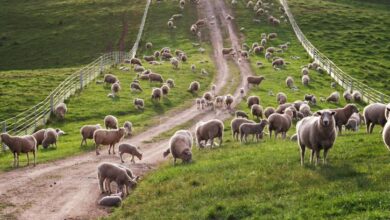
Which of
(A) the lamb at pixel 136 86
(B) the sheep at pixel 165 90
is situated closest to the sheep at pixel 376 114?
(B) the sheep at pixel 165 90

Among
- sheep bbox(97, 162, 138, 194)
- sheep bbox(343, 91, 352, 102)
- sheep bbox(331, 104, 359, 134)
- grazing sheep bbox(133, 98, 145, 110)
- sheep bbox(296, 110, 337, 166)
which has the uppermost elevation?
sheep bbox(296, 110, 337, 166)

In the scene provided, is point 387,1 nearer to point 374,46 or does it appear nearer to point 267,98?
point 374,46

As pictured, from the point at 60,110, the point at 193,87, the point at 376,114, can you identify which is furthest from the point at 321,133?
the point at 193,87

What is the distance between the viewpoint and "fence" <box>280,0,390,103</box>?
47188 millimetres

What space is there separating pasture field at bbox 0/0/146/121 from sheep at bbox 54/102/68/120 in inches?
447

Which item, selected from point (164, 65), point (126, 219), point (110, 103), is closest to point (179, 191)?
point (126, 219)

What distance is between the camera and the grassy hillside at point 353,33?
204 ft

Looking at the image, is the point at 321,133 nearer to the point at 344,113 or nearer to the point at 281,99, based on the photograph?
the point at 344,113

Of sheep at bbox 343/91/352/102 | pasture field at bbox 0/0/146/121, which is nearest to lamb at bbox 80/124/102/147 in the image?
pasture field at bbox 0/0/146/121

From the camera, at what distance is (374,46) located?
72.6 m

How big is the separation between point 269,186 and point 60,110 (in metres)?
25.2

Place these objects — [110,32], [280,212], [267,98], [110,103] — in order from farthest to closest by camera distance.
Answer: [110,32]
[267,98]
[110,103]
[280,212]

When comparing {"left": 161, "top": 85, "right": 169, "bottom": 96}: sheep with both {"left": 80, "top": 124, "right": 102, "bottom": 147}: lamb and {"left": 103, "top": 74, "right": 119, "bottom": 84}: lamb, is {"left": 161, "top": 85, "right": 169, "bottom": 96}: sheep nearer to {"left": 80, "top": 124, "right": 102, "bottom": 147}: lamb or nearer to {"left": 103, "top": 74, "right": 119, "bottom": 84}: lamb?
{"left": 103, "top": 74, "right": 119, "bottom": 84}: lamb

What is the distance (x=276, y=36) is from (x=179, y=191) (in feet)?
197
